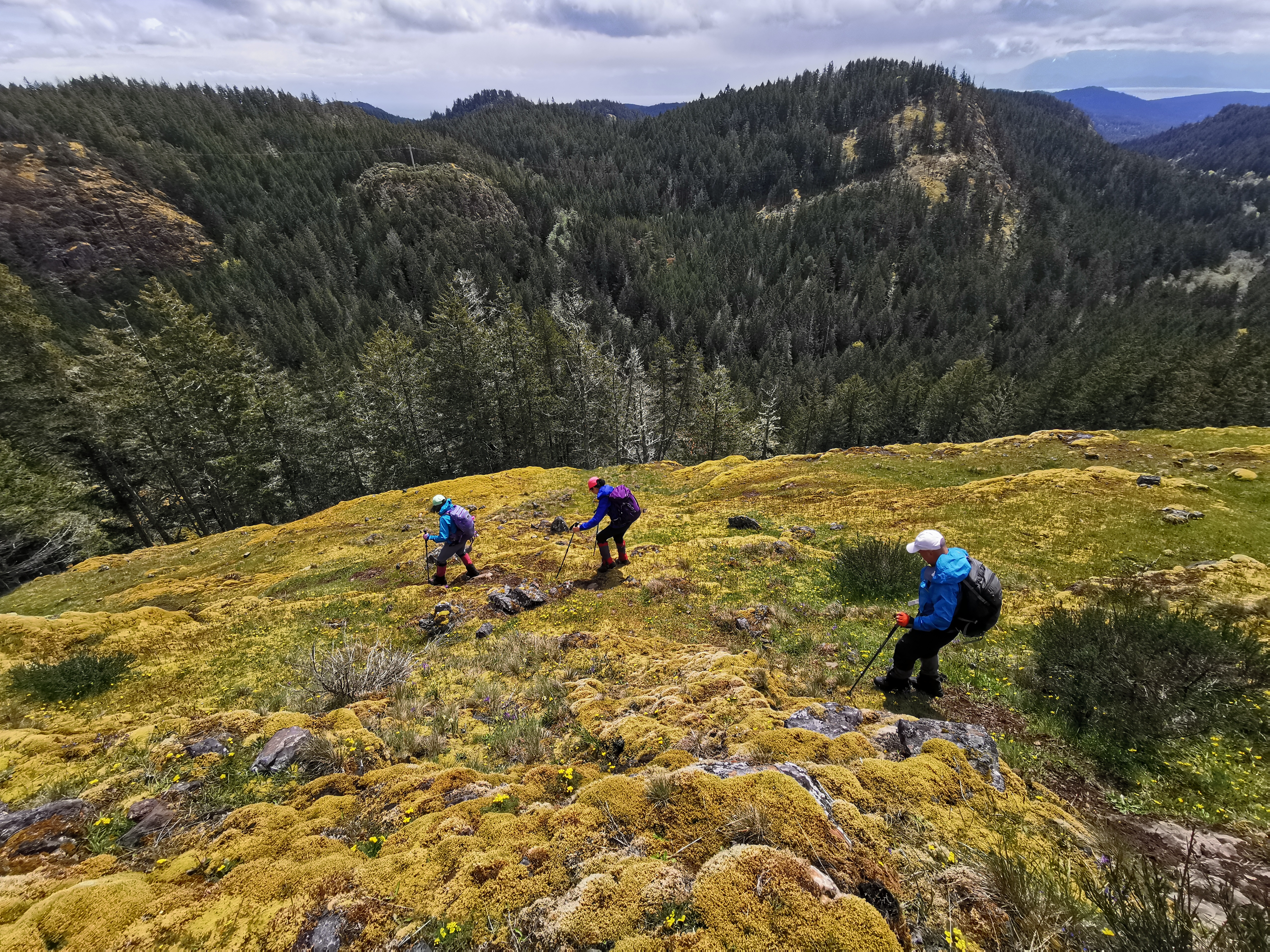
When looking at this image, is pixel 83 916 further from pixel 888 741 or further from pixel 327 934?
pixel 888 741

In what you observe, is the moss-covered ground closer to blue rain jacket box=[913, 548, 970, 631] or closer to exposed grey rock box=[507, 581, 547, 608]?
exposed grey rock box=[507, 581, 547, 608]

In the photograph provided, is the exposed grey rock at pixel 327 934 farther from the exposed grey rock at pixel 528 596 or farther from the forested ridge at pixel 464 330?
the forested ridge at pixel 464 330

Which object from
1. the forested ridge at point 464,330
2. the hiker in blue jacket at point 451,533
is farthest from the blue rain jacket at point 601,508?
the forested ridge at point 464,330

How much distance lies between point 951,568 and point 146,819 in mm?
11893

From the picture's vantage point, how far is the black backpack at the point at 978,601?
321 inches

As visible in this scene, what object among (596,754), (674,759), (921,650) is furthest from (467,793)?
(921,650)

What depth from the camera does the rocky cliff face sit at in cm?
11500

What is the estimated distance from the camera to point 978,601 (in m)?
8.17

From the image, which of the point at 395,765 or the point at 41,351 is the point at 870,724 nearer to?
the point at 395,765

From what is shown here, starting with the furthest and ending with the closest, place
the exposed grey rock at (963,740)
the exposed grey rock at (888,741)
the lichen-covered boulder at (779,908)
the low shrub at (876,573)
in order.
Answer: the low shrub at (876,573)
the exposed grey rock at (888,741)
the exposed grey rock at (963,740)
the lichen-covered boulder at (779,908)

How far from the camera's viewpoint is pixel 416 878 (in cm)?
491

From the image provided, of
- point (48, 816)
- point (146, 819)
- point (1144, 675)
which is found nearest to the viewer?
point (48, 816)

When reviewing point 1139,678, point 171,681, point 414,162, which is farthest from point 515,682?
point 414,162

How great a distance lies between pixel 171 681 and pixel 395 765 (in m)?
8.73
